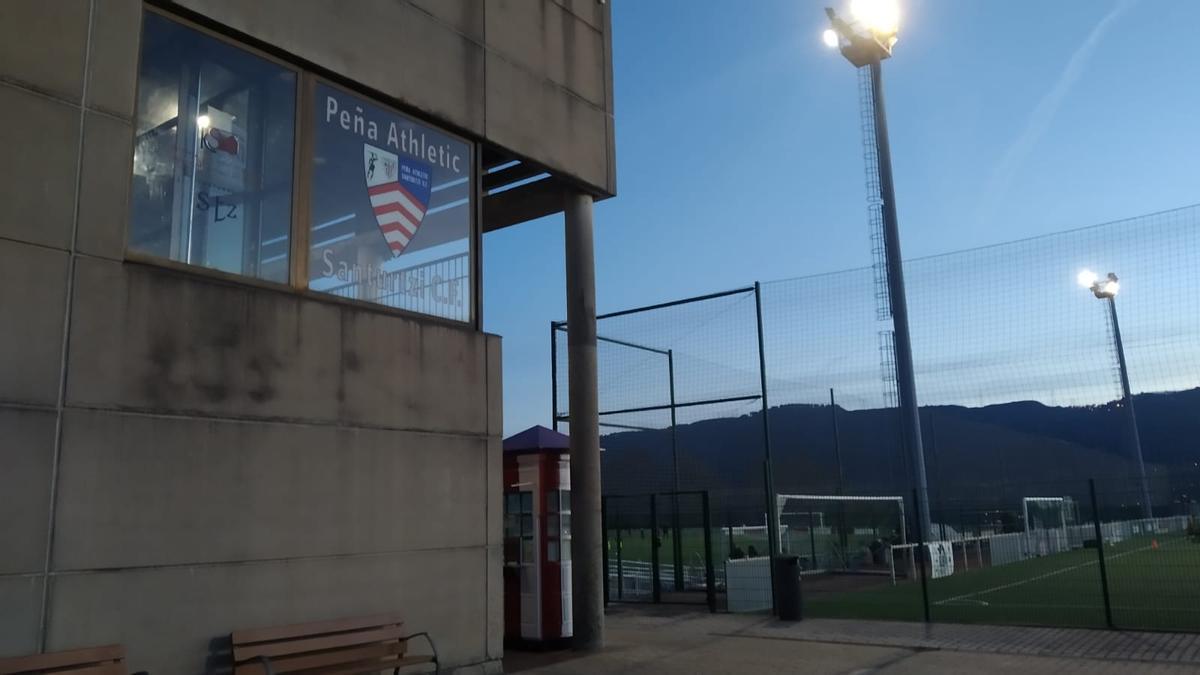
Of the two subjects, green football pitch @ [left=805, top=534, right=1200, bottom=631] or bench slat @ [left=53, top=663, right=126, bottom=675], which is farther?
green football pitch @ [left=805, top=534, right=1200, bottom=631]

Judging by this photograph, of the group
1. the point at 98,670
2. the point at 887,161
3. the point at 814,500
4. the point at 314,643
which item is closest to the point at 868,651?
the point at 314,643

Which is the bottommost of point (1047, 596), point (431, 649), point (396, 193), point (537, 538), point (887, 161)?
point (1047, 596)

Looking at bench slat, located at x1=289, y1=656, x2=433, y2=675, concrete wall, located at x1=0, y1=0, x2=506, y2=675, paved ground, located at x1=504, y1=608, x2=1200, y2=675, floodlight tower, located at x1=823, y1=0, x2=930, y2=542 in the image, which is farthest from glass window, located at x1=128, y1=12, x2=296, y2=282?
floodlight tower, located at x1=823, y1=0, x2=930, y2=542

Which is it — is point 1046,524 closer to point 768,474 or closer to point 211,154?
point 768,474

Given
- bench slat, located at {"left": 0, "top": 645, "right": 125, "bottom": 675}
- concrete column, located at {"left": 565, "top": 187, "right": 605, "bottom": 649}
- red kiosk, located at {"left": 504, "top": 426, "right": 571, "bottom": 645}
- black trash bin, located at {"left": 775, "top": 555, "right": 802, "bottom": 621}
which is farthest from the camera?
black trash bin, located at {"left": 775, "top": 555, "right": 802, "bottom": 621}

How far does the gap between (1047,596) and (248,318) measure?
1567 cm

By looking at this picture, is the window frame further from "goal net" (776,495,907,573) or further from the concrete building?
"goal net" (776,495,907,573)

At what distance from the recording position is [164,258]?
287 inches

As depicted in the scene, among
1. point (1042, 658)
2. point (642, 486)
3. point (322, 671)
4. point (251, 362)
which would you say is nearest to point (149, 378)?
point (251, 362)

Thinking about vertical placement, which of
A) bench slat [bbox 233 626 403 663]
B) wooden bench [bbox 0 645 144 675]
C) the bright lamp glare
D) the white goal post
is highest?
the bright lamp glare

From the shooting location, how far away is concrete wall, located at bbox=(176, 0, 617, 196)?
865 cm

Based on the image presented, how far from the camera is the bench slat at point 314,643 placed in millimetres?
7172

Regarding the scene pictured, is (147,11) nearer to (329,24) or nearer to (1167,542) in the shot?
(329,24)

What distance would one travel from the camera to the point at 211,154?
25.8 feet
